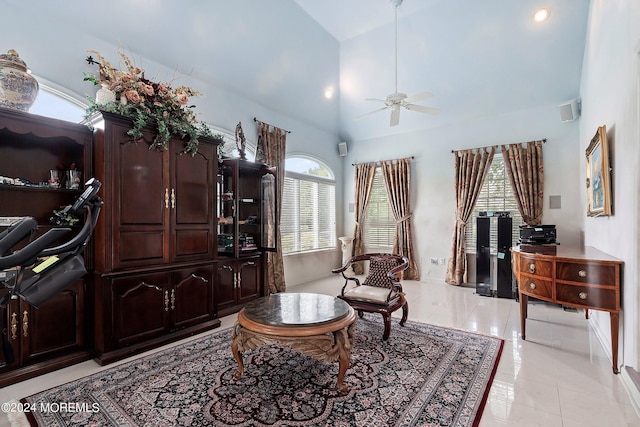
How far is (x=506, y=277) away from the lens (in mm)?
5258

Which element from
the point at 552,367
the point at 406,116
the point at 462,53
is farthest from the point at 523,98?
the point at 552,367

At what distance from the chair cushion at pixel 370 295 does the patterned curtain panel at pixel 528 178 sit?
3397 millimetres

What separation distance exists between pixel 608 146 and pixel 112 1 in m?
5.20

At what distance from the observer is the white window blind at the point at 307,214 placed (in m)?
6.21

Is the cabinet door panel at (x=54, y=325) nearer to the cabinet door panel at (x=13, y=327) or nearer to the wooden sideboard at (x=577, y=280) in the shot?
the cabinet door panel at (x=13, y=327)

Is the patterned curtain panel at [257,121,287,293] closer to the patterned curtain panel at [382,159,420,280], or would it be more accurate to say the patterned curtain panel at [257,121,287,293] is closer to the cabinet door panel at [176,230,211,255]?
the cabinet door panel at [176,230,211,255]

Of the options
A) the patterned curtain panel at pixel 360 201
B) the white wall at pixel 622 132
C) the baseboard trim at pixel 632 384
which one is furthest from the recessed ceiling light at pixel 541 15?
the baseboard trim at pixel 632 384

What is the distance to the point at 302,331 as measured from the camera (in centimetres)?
234

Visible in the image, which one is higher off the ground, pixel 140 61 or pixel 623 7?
pixel 140 61

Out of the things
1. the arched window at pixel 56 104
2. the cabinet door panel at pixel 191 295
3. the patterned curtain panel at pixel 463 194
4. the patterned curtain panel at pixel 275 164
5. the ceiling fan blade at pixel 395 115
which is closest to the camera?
the arched window at pixel 56 104

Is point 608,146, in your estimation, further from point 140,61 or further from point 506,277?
point 140,61

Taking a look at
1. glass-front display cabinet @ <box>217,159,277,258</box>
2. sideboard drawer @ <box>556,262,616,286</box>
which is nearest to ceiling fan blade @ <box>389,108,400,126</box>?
glass-front display cabinet @ <box>217,159,277,258</box>

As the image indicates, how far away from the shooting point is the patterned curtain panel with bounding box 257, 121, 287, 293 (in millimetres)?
5504

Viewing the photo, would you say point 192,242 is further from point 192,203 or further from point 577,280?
point 577,280
